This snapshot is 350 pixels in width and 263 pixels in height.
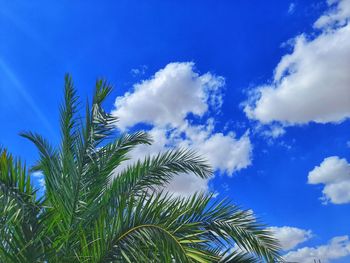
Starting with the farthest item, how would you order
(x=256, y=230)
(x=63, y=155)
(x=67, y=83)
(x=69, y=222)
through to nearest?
(x=67, y=83), (x=63, y=155), (x=256, y=230), (x=69, y=222)

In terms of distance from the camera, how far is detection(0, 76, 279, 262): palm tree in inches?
201

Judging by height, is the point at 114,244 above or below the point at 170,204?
below

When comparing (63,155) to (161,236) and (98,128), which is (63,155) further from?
(161,236)

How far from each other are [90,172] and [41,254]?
2.34 metres

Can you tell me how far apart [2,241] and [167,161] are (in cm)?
429

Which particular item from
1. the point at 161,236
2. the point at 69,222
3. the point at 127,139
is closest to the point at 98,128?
the point at 127,139

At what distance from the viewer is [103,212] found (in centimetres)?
552

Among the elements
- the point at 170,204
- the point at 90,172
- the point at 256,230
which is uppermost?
the point at 90,172

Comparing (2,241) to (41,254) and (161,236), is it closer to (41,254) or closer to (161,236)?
(41,254)

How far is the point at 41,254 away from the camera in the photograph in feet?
17.6

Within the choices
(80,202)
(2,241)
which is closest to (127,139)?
(80,202)

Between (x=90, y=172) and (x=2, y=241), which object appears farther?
(x=90, y=172)

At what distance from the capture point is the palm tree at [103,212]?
A: 16.8 feet

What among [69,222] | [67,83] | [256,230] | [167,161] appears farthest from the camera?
[167,161]
